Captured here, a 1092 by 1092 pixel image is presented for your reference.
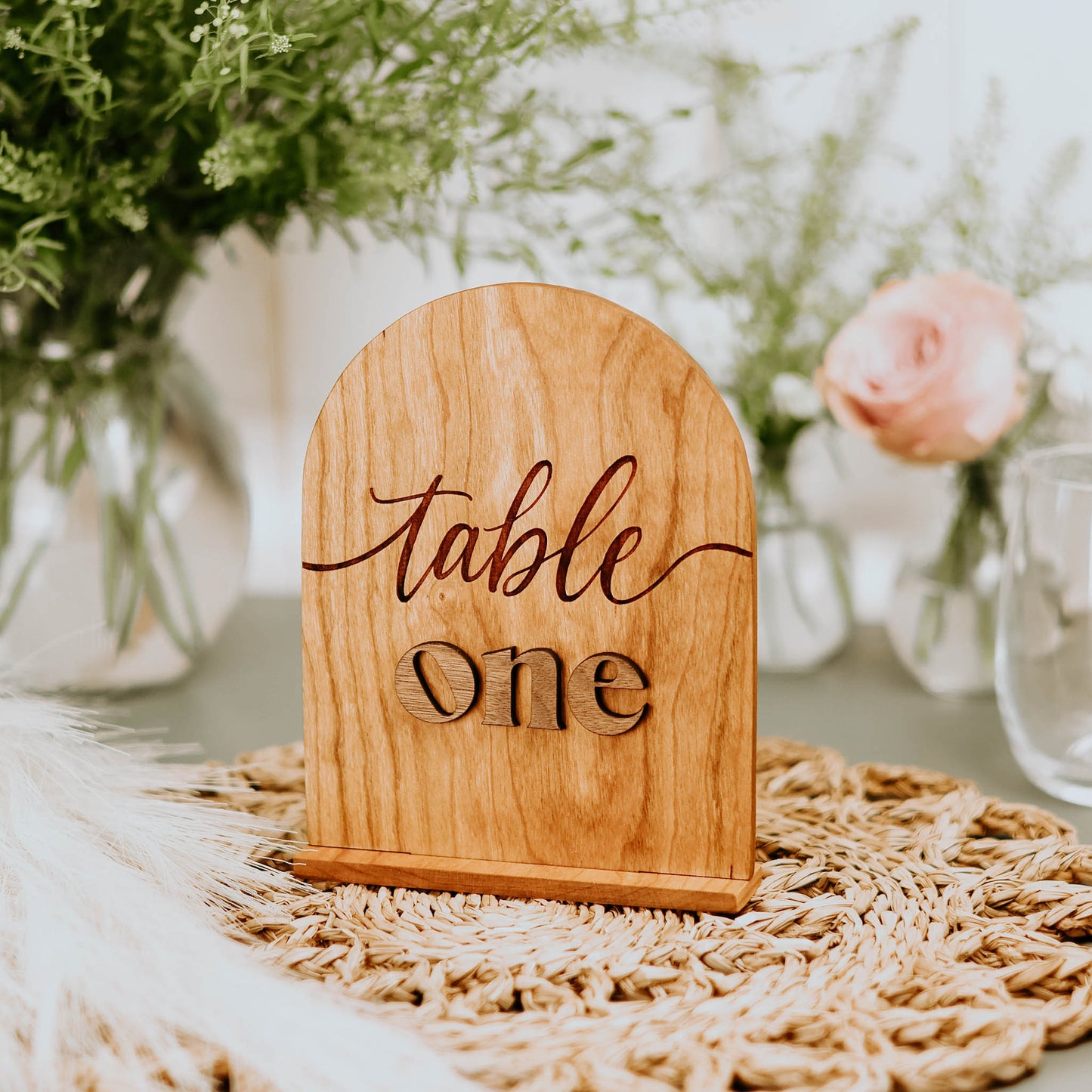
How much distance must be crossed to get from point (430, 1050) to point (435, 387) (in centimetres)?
24

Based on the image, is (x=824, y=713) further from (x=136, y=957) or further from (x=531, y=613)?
(x=136, y=957)

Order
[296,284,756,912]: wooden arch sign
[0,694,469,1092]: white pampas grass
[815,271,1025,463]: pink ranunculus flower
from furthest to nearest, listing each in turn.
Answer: [815,271,1025,463]: pink ranunculus flower < [296,284,756,912]: wooden arch sign < [0,694,469,1092]: white pampas grass

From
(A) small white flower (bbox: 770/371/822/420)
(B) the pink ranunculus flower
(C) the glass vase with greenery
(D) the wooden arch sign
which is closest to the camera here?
(D) the wooden arch sign

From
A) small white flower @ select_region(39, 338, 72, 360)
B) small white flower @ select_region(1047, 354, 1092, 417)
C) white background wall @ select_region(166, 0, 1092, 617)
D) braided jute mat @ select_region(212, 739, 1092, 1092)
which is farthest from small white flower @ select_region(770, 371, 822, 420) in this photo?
small white flower @ select_region(39, 338, 72, 360)

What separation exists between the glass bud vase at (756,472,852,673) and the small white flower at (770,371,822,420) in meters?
0.05

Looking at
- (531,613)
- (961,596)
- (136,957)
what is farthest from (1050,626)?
(136,957)

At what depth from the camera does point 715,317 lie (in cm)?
97

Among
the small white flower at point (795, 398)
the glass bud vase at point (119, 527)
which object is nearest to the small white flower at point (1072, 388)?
the small white flower at point (795, 398)

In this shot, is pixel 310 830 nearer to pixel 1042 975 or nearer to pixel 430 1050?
pixel 430 1050

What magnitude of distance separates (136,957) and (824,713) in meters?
0.48

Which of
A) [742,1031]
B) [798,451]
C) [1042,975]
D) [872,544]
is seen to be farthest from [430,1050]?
[872,544]

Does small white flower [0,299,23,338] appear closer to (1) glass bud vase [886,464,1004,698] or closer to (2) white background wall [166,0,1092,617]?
(2) white background wall [166,0,1092,617]

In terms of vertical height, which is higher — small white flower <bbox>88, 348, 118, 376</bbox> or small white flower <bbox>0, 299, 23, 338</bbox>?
small white flower <bbox>0, 299, 23, 338</bbox>

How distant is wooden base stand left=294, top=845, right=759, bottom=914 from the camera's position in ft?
1.49
